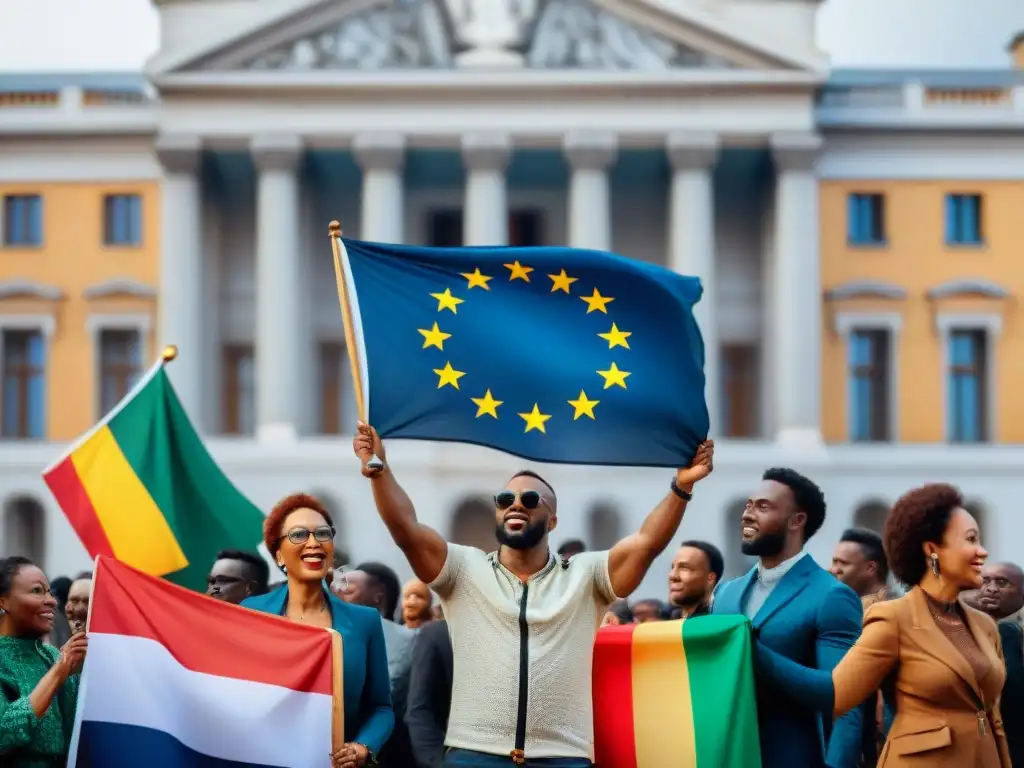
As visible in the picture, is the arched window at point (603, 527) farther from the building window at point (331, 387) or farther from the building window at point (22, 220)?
the building window at point (22, 220)

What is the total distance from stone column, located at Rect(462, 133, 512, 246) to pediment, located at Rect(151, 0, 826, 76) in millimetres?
1609

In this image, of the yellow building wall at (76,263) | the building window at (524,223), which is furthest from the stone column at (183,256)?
the building window at (524,223)

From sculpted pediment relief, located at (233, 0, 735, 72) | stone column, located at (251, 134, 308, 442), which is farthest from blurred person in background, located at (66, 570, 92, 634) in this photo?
sculpted pediment relief, located at (233, 0, 735, 72)

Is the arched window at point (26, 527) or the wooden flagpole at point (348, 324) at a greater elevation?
the wooden flagpole at point (348, 324)

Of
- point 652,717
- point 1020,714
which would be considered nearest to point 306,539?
point 652,717

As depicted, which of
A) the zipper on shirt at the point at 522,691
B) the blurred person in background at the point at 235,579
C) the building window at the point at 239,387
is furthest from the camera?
the building window at the point at 239,387

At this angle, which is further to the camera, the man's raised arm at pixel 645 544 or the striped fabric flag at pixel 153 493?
the striped fabric flag at pixel 153 493

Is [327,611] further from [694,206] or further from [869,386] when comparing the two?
[869,386]

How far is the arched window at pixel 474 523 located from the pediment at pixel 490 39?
9703 mm

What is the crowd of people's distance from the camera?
6992 mm

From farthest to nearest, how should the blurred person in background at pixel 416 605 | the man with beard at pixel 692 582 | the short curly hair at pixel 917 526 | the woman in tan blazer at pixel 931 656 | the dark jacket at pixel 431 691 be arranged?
the blurred person in background at pixel 416 605, the dark jacket at pixel 431 691, the man with beard at pixel 692 582, the short curly hair at pixel 917 526, the woman in tan blazer at pixel 931 656

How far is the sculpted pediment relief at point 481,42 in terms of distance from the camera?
141ft

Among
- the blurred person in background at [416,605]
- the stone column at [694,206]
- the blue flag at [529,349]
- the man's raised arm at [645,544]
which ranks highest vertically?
the stone column at [694,206]

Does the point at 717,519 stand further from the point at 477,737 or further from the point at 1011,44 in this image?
the point at 477,737
